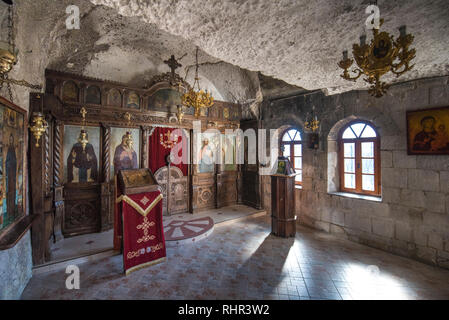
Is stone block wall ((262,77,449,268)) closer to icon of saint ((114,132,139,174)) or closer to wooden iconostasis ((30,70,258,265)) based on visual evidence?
wooden iconostasis ((30,70,258,265))

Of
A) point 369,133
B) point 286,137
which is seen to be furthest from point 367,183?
point 286,137

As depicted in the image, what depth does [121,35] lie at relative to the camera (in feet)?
16.3

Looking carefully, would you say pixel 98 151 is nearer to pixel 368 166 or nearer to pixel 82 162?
pixel 82 162

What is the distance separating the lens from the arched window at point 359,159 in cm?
491

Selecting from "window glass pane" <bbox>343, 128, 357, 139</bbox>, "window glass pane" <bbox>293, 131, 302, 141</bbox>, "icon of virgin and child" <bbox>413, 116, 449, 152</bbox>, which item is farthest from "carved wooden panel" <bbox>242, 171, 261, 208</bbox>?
"icon of virgin and child" <bbox>413, 116, 449, 152</bbox>

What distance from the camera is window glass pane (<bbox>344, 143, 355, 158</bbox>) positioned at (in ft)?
17.5

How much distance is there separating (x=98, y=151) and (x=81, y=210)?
148 cm

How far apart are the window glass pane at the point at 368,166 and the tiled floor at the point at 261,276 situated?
1.77 metres

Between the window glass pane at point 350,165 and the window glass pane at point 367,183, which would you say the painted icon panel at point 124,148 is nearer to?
the window glass pane at point 350,165

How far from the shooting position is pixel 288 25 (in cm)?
274

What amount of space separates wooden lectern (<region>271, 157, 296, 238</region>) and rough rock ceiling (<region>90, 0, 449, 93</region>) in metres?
2.50

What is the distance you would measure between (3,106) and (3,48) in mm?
752
